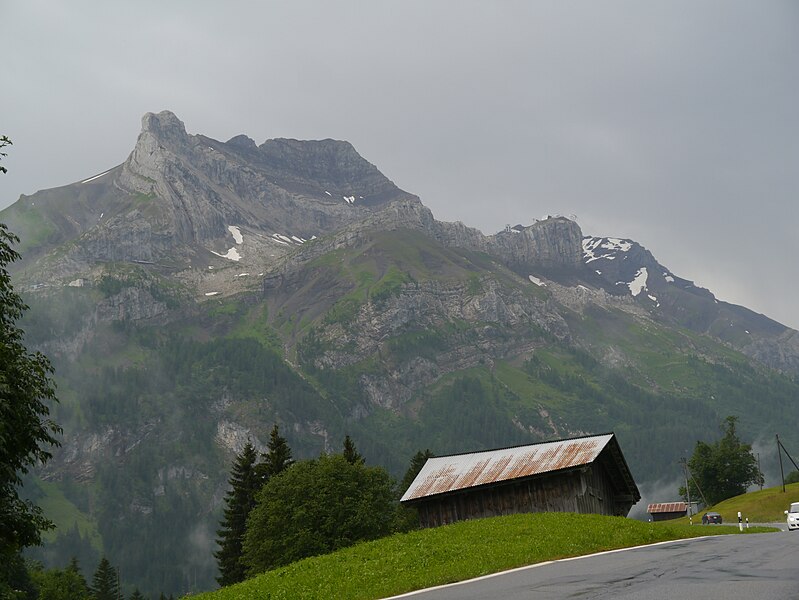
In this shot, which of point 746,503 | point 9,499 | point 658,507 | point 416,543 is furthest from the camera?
point 658,507

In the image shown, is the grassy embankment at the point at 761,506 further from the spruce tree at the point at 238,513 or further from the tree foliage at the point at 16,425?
the tree foliage at the point at 16,425

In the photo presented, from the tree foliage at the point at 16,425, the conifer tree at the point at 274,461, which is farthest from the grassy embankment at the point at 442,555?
the conifer tree at the point at 274,461

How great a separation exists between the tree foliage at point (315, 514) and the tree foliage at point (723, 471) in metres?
98.8

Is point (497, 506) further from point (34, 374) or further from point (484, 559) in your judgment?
point (34, 374)

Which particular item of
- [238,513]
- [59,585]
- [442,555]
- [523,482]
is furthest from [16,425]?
[59,585]

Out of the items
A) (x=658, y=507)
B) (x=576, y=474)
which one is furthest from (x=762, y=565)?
(x=658, y=507)

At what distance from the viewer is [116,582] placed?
131000 mm

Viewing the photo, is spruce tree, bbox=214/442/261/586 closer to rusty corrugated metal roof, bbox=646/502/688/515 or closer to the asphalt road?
the asphalt road

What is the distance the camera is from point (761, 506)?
102 m

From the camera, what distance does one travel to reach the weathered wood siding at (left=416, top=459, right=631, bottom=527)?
45.2m

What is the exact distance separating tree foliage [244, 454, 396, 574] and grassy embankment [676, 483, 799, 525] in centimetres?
5104

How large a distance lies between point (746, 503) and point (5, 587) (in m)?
109

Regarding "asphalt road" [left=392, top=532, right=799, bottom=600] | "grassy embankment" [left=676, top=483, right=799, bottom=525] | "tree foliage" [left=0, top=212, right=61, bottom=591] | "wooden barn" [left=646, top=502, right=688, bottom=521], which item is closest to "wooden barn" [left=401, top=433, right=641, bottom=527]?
"asphalt road" [left=392, top=532, right=799, bottom=600]

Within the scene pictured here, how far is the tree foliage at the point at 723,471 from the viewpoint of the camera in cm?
14275
